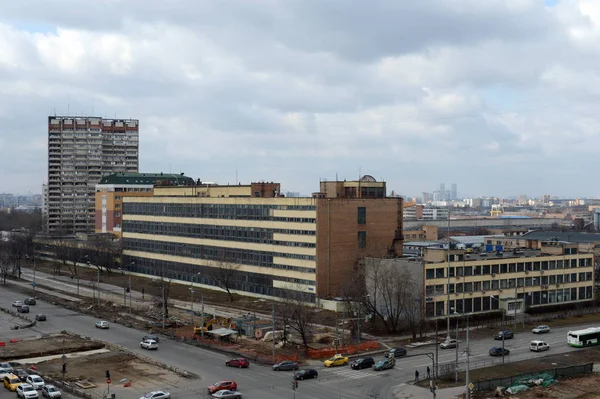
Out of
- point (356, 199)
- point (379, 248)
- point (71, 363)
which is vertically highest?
point (356, 199)

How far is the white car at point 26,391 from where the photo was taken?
169ft

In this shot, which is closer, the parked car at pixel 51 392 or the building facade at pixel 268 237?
the parked car at pixel 51 392

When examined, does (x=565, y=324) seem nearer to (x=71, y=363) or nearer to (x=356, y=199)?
(x=356, y=199)

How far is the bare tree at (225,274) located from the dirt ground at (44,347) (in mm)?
34260

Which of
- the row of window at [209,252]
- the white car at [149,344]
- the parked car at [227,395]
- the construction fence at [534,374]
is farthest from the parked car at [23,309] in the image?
the construction fence at [534,374]

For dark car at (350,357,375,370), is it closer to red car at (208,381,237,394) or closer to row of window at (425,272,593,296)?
red car at (208,381,237,394)

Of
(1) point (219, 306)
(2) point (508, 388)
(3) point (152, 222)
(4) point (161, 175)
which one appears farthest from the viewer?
(4) point (161, 175)

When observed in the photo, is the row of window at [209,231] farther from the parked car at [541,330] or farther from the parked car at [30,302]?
the parked car at [541,330]

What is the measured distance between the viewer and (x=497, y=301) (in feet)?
295

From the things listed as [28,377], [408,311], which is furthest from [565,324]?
[28,377]

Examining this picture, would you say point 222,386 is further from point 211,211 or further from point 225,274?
point 211,211

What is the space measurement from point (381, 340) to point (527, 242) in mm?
53084

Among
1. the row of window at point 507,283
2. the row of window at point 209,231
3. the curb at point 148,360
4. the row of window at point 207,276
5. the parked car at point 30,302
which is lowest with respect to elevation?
the parked car at point 30,302

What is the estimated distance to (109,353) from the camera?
228 ft
